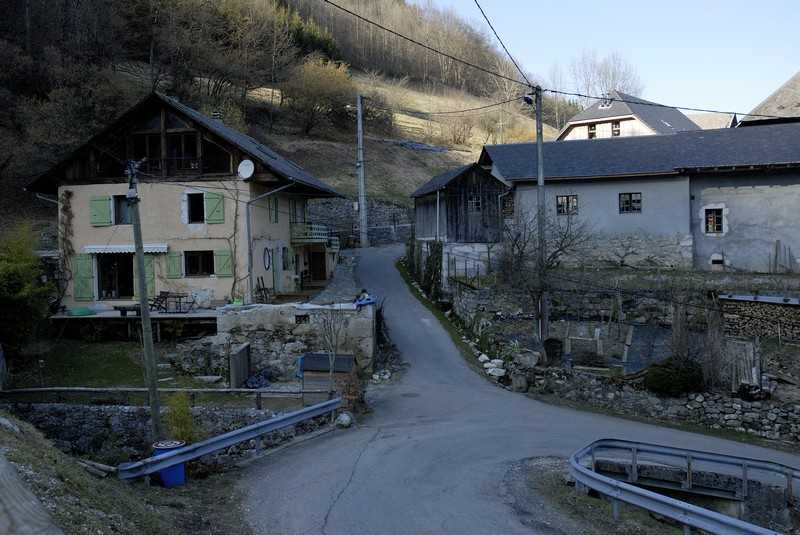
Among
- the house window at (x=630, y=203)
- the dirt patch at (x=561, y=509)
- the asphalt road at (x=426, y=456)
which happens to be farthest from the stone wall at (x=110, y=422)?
the house window at (x=630, y=203)

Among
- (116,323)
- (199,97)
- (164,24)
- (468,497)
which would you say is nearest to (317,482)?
(468,497)

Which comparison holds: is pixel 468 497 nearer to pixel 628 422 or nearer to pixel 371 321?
pixel 628 422

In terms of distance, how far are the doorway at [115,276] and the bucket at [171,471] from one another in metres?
15.9

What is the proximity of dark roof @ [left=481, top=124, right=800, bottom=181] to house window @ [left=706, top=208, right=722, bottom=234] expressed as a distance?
7.04 feet

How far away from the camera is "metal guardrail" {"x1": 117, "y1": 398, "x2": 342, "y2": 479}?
1040cm

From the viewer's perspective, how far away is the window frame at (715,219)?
28469mm

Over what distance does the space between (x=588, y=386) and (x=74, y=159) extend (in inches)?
843

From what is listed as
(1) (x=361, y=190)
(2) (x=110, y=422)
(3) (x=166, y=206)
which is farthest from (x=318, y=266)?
(2) (x=110, y=422)

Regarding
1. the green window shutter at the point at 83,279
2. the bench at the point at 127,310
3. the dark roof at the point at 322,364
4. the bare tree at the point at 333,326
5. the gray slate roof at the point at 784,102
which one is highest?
the gray slate roof at the point at 784,102

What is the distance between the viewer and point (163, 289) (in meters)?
24.7

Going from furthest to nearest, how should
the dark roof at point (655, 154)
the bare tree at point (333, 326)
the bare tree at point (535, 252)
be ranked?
the dark roof at point (655, 154), the bare tree at point (535, 252), the bare tree at point (333, 326)

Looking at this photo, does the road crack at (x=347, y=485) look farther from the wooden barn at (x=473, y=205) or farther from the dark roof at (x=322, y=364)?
the wooden barn at (x=473, y=205)

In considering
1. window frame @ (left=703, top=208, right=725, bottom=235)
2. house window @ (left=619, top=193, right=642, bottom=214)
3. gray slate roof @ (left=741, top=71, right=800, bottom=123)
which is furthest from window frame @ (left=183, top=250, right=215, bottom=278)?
gray slate roof @ (left=741, top=71, right=800, bottom=123)

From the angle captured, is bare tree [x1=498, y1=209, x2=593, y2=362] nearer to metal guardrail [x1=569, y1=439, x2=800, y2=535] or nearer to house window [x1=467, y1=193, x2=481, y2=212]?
house window [x1=467, y1=193, x2=481, y2=212]
